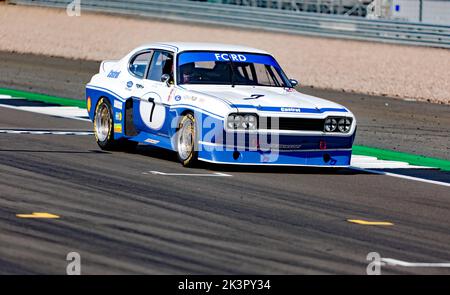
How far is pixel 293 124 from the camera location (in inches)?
538

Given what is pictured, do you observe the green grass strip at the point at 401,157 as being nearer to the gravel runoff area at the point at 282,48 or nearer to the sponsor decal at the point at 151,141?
the sponsor decal at the point at 151,141

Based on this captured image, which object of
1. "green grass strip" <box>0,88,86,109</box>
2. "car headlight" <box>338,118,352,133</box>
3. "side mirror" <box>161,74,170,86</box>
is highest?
"side mirror" <box>161,74,170,86</box>

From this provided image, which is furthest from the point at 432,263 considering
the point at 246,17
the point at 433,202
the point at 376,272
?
the point at 246,17

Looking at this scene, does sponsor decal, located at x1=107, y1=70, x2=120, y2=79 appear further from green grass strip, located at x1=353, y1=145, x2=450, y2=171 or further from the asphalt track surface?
green grass strip, located at x1=353, y1=145, x2=450, y2=171

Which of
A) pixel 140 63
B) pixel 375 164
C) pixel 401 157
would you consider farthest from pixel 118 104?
pixel 401 157

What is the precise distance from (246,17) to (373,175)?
618 inches

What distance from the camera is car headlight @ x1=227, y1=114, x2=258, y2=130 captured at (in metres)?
13.4

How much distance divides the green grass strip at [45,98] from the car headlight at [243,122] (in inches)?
328

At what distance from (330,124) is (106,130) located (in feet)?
10.2

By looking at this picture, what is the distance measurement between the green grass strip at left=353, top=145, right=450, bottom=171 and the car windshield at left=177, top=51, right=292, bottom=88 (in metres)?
2.28

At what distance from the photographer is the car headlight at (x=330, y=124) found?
1388cm

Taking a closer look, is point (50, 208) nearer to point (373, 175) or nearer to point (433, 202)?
point (433, 202)

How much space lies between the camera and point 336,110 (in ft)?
46.0

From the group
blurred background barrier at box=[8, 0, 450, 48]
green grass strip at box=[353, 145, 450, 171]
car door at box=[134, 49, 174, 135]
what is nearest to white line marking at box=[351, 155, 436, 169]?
green grass strip at box=[353, 145, 450, 171]
